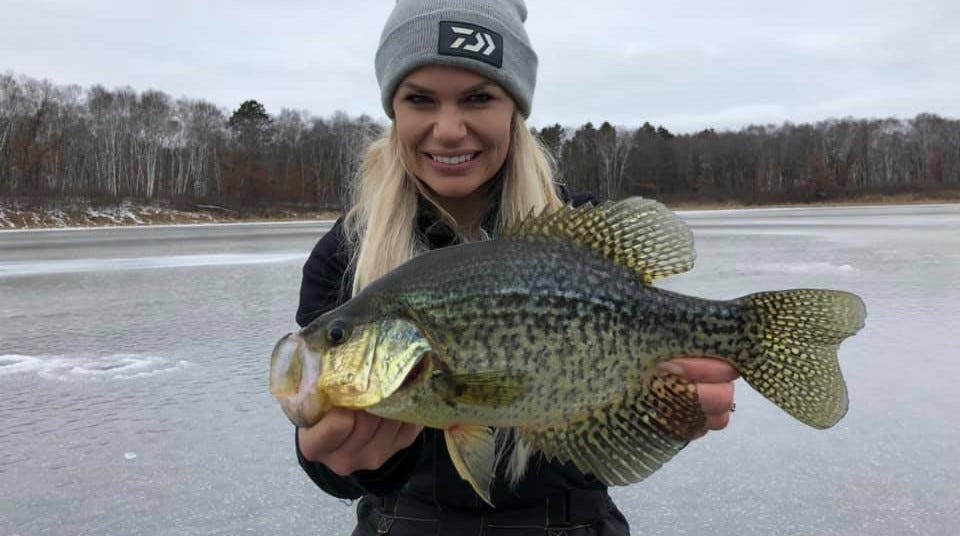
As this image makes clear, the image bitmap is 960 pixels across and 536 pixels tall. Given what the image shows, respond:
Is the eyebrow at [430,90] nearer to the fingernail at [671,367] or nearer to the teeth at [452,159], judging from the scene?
the teeth at [452,159]

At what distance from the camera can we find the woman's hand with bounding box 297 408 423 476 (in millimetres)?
1750

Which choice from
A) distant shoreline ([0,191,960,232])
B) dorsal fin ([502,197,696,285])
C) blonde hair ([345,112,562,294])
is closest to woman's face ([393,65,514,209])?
blonde hair ([345,112,562,294])

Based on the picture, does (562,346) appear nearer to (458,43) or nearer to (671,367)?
(671,367)

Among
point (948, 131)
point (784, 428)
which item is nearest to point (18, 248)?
point (784, 428)

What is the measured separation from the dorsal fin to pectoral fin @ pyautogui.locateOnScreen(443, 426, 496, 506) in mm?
502

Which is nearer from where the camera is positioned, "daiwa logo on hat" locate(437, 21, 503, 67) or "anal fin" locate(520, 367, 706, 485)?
"anal fin" locate(520, 367, 706, 485)

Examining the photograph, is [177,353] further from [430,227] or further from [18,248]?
[18,248]

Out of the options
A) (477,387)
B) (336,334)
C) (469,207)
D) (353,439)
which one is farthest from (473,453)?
(469,207)

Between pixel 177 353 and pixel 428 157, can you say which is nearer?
pixel 428 157

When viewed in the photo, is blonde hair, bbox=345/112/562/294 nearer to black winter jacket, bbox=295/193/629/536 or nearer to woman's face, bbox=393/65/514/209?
woman's face, bbox=393/65/514/209

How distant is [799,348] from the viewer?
1.93 metres

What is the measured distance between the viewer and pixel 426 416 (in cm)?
168

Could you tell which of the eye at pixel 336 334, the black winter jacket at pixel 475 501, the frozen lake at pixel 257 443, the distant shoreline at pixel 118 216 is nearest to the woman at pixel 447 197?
the black winter jacket at pixel 475 501

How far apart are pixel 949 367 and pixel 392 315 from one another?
5.94 metres
